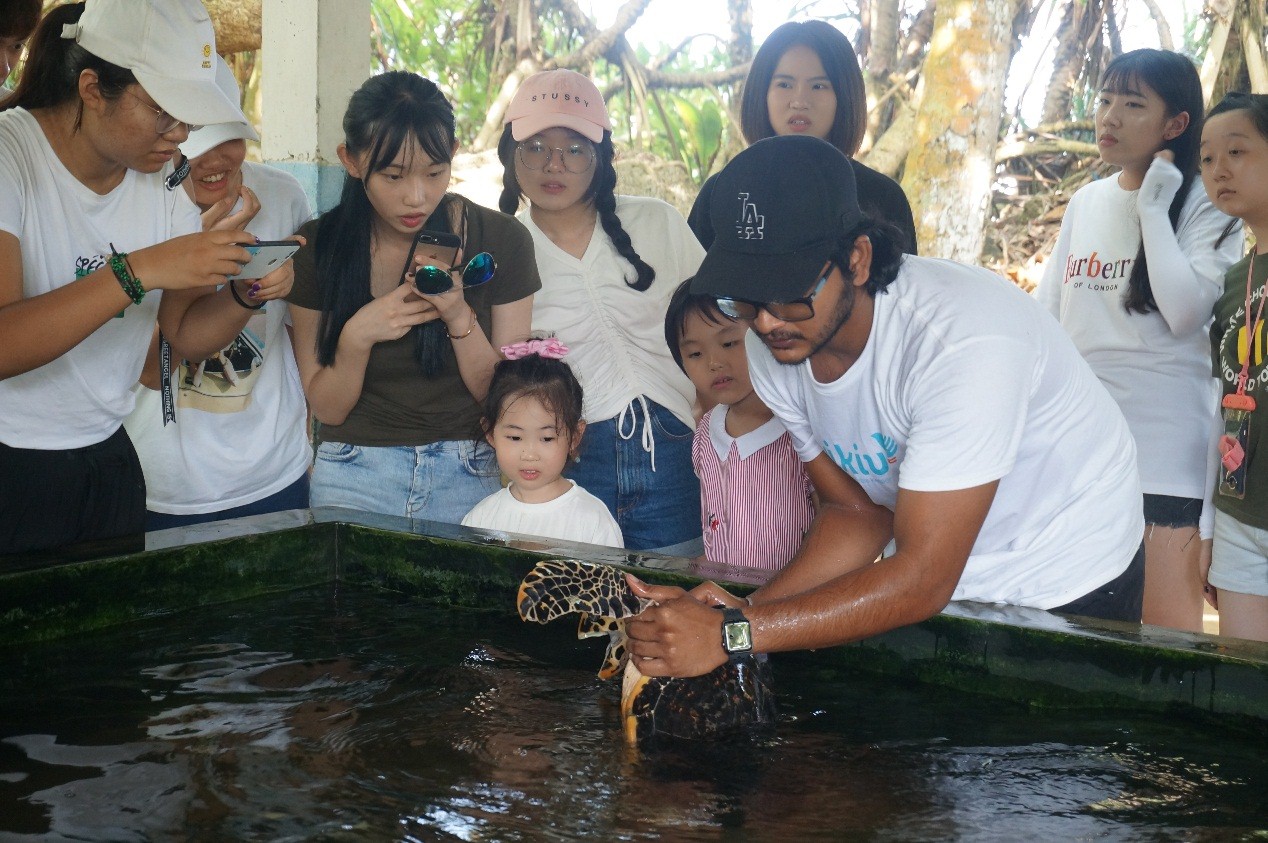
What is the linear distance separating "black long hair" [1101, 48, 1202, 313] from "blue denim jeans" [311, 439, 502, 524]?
2047 millimetres

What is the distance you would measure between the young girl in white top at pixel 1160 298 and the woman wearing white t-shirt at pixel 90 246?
248 centimetres

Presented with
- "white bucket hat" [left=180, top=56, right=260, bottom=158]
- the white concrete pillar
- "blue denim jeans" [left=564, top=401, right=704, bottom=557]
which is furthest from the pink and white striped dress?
the white concrete pillar

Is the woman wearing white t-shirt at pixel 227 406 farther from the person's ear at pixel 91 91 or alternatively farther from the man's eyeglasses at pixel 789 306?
the man's eyeglasses at pixel 789 306

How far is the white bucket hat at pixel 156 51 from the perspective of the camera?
2412mm

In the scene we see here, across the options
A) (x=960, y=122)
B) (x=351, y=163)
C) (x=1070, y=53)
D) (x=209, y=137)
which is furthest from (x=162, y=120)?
(x=1070, y=53)

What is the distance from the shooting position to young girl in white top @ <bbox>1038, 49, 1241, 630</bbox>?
3.37m

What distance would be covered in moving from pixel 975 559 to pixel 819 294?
0.63 m

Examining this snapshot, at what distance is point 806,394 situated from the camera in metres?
2.28

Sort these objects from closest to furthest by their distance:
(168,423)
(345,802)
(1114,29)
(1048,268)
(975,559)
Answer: (345,802) → (975,559) → (168,423) → (1048,268) → (1114,29)

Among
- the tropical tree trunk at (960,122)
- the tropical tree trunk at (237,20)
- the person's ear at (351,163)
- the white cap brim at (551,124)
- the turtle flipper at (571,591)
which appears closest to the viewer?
the turtle flipper at (571,591)

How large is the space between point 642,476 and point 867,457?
120cm

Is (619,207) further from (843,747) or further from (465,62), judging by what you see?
(465,62)

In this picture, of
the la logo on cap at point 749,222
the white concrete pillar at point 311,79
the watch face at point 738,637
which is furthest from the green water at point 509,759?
the white concrete pillar at point 311,79

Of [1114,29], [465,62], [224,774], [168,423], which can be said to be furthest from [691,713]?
[465,62]
